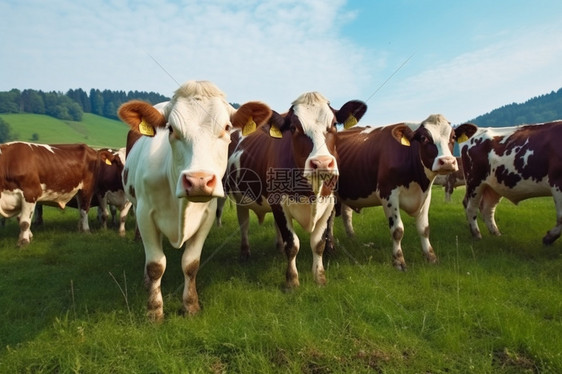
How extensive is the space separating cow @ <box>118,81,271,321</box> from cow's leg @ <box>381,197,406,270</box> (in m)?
2.94

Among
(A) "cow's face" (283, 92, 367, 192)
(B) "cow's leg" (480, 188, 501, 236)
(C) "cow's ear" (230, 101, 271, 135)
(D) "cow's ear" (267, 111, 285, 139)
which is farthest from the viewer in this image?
(B) "cow's leg" (480, 188, 501, 236)

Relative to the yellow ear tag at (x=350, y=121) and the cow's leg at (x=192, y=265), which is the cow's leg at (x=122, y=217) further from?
the yellow ear tag at (x=350, y=121)

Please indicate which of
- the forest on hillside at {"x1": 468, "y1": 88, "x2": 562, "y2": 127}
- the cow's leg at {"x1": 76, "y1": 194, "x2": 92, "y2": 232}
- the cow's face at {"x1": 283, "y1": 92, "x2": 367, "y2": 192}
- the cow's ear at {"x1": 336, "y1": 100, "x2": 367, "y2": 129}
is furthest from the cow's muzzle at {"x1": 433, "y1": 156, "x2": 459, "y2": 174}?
the forest on hillside at {"x1": 468, "y1": 88, "x2": 562, "y2": 127}

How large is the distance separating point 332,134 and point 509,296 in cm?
297

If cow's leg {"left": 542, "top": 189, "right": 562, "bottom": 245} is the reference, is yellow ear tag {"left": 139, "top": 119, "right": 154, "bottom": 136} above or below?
above

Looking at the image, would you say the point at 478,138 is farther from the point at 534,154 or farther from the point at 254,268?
the point at 254,268

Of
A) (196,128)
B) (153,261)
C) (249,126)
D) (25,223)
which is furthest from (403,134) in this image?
(25,223)

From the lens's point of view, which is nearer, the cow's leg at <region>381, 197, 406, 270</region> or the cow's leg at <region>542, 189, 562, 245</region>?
the cow's leg at <region>381, 197, 406, 270</region>

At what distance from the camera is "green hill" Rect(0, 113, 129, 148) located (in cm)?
6793

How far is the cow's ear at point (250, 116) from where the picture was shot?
4141 millimetres

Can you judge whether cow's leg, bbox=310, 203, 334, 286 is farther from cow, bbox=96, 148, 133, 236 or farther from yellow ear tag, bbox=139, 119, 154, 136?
cow, bbox=96, 148, 133, 236

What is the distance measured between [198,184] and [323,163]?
1603 millimetres

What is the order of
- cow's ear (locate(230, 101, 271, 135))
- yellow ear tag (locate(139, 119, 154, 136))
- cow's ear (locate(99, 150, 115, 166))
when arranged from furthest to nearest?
cow's ear (locate(99, 150, 115, 166)) → cow's ear (locate(230, 101, 271, 135)) → yellow ear tag (locate(139, 119, 154, 136))

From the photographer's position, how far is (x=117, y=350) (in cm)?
330
